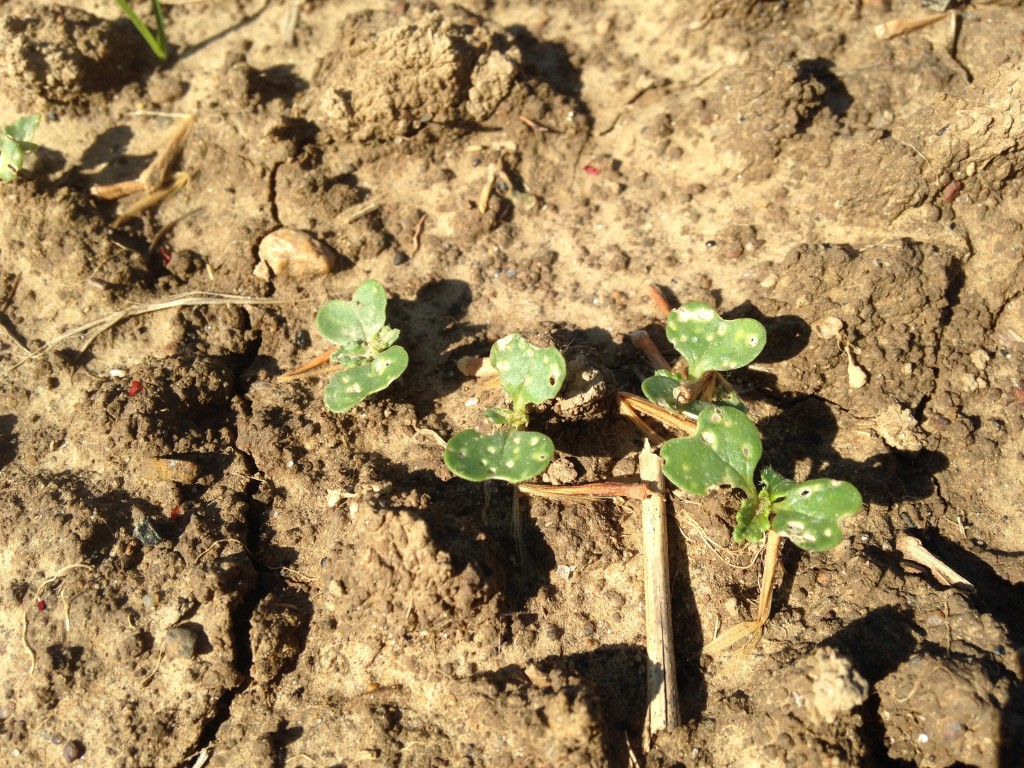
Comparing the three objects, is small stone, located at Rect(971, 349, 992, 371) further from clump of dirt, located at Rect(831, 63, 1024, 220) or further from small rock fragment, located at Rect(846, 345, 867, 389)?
clump of dirt, located at Rect(831, 63, 1024, 220)

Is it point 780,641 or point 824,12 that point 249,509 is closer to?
point 780,641

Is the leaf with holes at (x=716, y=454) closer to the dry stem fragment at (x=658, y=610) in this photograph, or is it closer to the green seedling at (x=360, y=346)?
the dry stem fragment at (x=658, y=610)

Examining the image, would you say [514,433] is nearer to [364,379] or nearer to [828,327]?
[364,379]

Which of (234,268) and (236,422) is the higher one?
(234,268)

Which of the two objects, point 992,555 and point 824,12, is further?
point 824,12

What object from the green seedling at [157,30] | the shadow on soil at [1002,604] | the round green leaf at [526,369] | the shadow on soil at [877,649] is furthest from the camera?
the green seedling at [157,30]

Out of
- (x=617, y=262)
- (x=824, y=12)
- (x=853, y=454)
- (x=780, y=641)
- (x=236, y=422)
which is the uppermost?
(x=824, y=12)

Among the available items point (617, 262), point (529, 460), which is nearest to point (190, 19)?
point (617, 262)

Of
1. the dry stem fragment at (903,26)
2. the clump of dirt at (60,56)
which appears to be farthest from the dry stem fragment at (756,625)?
the clump of dirt at (60,56)
